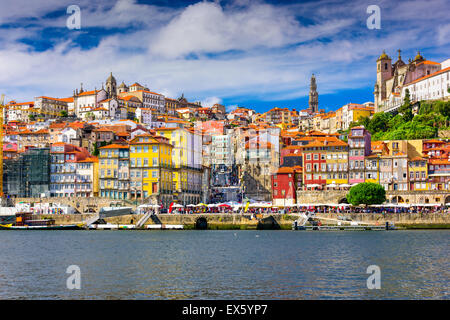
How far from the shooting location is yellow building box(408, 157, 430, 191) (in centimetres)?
8088

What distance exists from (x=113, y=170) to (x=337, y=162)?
32.2m

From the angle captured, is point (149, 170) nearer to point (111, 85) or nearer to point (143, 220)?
point (143, 220)

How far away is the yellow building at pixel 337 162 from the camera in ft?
273

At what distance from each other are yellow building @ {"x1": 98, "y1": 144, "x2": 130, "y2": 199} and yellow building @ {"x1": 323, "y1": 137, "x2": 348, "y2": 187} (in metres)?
28.7

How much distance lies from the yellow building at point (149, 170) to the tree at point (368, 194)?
87.7 ft

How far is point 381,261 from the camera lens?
34875 mm

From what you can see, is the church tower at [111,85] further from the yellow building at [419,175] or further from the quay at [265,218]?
the yellow building at [419,175]

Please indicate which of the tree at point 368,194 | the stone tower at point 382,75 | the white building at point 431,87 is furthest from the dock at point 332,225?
the stone tower at point 382,75

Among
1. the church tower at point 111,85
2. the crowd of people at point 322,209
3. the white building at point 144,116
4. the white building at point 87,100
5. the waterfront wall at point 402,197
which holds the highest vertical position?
the church tower at point 111,85

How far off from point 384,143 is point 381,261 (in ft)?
183

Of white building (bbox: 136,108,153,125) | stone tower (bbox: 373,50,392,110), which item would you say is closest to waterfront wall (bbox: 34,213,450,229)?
stone tower (bbox: 373,50,392,110)

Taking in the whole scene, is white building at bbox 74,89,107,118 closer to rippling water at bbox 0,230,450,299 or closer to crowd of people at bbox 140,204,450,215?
crowd of people at bbox 140,204,450,215
